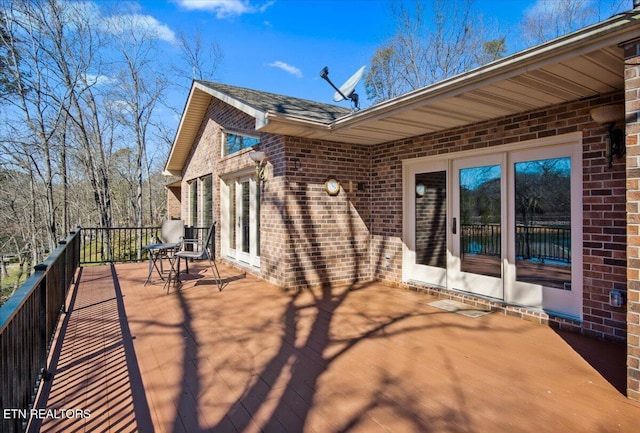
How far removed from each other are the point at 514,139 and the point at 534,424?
9.59ft

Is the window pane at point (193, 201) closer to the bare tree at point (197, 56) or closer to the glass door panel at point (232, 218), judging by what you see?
the glass door panel at point (232, 218)

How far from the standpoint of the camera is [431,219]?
5.09 m

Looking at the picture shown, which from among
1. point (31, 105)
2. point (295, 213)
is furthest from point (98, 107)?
point (295, 213)

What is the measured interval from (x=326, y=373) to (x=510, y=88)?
2789 mm

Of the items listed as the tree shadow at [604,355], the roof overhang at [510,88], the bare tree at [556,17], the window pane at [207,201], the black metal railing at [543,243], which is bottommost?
the tree shadow at [604,355]

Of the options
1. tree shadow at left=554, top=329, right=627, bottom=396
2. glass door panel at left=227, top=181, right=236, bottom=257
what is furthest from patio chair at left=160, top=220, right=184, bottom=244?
tree shadow at left=554, top=329, right=627, bottom=396

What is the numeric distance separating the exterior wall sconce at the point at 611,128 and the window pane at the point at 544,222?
0.47 m

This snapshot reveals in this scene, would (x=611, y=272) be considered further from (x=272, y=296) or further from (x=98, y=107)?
(x=98, y=107)

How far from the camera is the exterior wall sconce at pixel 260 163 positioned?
5652 mm

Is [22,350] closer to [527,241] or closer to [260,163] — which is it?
[260,163]

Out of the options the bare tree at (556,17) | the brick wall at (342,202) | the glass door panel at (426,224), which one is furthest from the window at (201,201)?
the bare tree at (556,17)

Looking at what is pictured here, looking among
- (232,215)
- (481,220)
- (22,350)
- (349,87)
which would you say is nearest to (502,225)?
(481,220)

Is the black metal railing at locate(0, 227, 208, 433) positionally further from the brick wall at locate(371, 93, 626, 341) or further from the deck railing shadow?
the brick wall at locate(371, 93, 626, 341)

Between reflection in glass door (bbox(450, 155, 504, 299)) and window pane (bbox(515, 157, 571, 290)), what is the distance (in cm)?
22
